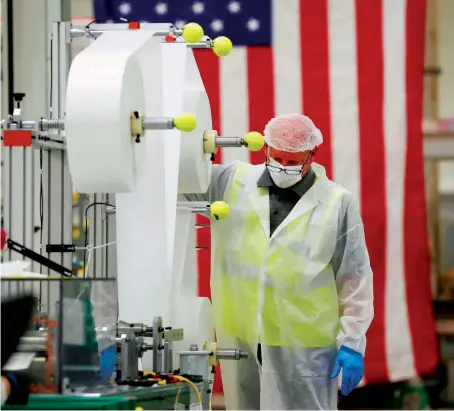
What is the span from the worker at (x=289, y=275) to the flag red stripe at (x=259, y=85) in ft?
3.56

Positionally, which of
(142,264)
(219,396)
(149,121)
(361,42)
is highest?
(361,42)

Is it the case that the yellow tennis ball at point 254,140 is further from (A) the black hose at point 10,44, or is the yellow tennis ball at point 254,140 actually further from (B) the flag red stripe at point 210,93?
(B) the flag red stripe at point 210,93

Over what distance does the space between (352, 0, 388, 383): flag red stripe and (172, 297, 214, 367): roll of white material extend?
1.63 meters

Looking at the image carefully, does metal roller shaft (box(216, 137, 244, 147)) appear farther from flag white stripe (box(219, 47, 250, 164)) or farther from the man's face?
flag white stripe (box(219, 47, 250, 164))

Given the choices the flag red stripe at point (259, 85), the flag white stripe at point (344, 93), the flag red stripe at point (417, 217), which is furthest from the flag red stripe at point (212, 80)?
the flag red stripe at point (417, 217)

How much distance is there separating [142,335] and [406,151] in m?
2.36

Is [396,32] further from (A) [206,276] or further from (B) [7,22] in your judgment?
(B) [7,22]

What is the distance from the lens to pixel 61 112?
8.96 ft

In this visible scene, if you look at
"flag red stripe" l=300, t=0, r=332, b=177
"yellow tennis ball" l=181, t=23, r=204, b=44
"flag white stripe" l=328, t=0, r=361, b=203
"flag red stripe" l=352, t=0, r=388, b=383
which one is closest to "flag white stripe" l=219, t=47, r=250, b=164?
"flag red stripe" l=300, t=0, r=332, b=177

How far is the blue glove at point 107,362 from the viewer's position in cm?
207

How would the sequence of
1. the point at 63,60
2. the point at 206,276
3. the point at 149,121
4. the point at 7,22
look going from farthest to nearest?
the point at 206,276 < the point at 7,22 < the point at 63,60 < the point at 149,121

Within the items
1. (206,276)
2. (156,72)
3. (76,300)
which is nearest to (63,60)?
(156,72)

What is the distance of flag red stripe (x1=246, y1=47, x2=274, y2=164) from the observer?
14.3 ft

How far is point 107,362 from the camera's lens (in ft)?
6.91
